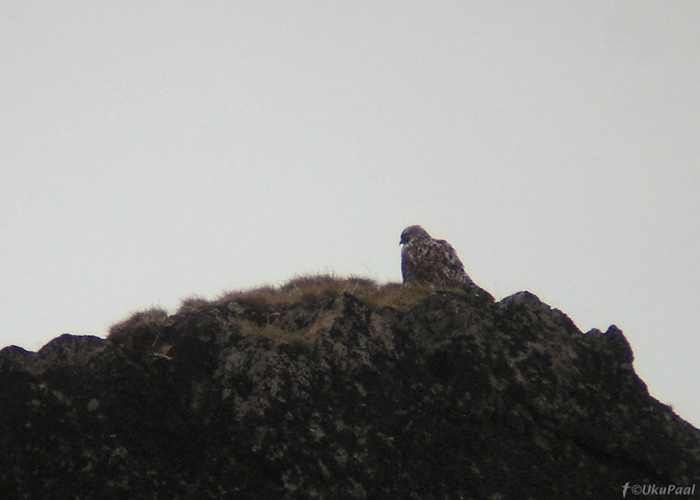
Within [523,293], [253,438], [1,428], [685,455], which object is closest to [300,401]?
[253,438]

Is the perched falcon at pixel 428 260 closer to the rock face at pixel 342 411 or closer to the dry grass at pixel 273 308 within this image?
the dry grass at pixel 273 308

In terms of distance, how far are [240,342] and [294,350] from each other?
0.59 metres

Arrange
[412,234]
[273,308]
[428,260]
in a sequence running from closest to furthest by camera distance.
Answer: [273,308], [428,260], [412,234]

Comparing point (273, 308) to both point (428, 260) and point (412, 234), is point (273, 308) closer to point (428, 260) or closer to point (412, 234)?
point (428, 260)

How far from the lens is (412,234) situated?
12609 mm

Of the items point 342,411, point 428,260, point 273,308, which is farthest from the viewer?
point 428,260

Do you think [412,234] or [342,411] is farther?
[412,234]

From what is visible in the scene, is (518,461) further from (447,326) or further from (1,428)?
(1,428)

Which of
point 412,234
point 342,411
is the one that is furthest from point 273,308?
point 412,234

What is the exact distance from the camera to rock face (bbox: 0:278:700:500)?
574 cm

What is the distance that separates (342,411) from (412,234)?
663 centimetres

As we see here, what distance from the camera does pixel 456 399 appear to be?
6668mm

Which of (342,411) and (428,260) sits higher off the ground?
(428,260)

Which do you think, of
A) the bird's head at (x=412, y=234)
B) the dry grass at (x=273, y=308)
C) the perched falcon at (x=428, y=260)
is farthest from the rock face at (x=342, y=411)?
the bird's head at (x=412, y=234)
